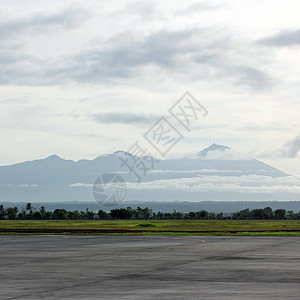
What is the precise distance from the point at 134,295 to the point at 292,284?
5.66 meters

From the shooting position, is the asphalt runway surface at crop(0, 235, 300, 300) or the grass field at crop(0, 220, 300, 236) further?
the grass field at crop(0, 220, 300, 236)

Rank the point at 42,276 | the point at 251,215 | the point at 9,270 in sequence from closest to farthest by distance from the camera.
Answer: the point at 42,276
the point at 9,270
the point at 251,215

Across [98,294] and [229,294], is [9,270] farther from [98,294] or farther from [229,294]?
[229,294]

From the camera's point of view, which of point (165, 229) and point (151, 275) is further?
point (165, 229)

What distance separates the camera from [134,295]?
17.5 m

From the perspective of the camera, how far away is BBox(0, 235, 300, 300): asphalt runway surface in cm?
1794

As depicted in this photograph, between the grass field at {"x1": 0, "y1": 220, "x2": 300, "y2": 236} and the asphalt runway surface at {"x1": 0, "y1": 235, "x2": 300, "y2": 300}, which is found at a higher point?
the grass field at {"x1": 0, "y1": 220, "x2": 300, "y2": 236}

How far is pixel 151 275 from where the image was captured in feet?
74.7

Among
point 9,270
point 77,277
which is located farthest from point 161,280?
point 9,270

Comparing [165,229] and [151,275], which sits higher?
[165,229]

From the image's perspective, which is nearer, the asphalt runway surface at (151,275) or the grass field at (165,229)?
the asphalt runway surface at (151,275)

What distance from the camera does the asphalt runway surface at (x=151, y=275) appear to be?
17.9 meters

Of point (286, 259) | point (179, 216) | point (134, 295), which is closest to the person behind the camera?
point (134, 295)

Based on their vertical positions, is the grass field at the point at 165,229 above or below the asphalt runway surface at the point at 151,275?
above
